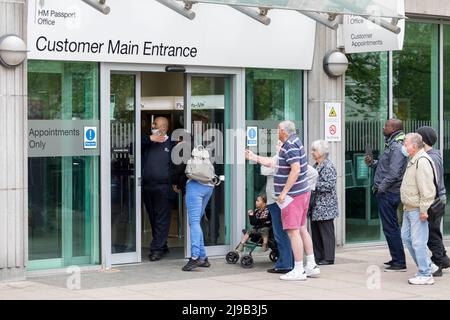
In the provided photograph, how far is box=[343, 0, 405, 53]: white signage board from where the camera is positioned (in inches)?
500

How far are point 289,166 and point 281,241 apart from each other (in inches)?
40.9

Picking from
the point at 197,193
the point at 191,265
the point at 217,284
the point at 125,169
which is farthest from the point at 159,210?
the point at 217,284

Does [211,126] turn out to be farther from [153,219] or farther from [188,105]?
[153,219]

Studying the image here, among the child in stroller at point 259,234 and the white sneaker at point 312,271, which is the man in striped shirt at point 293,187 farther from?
the child in stroller at point 259,234

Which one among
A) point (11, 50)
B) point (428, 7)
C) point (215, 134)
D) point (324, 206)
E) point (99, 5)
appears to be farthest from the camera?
point (428, 7)

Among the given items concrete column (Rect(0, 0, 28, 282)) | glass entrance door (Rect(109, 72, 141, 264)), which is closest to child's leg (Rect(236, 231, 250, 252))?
glass entrance door (Rect(109, 72, 141, 264))

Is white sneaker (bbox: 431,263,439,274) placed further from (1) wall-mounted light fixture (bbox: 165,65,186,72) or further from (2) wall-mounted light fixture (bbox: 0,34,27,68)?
(2) wall-mounted light fixture (bbox: 0,34,27,68)

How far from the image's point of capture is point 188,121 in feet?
41.9

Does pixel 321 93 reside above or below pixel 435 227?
above

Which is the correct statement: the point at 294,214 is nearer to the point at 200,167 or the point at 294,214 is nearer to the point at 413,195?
the point at 413,195

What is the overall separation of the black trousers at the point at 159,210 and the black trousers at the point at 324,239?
1928 mm

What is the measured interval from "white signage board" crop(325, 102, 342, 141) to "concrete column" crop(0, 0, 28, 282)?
181 inches

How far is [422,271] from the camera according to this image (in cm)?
1077

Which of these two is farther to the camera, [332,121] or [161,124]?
[332,121]
